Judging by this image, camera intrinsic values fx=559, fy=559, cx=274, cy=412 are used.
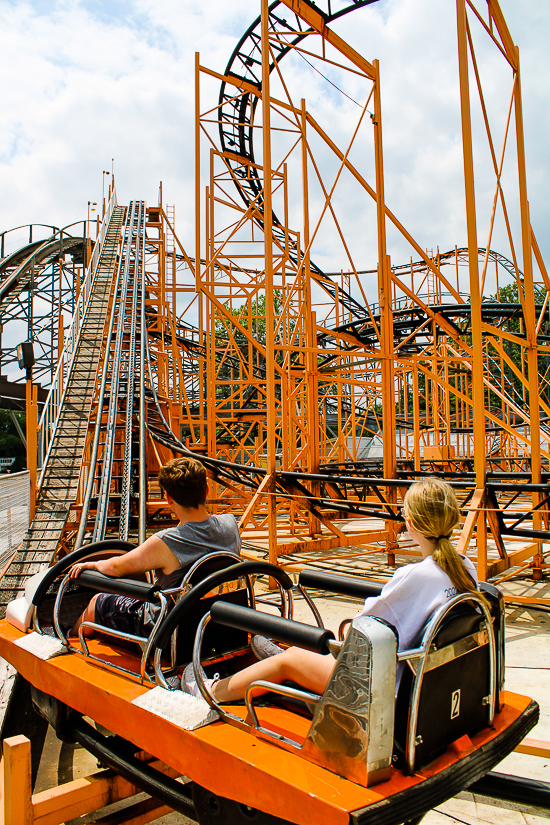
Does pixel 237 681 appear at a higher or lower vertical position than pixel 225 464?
lower

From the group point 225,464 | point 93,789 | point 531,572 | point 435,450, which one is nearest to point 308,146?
point 225,464

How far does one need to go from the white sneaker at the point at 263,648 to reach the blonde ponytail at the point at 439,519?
96 cm

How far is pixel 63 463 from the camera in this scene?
25.0 feet

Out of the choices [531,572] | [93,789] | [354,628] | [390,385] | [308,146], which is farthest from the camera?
[308,146]

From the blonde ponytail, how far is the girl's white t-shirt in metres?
0.05

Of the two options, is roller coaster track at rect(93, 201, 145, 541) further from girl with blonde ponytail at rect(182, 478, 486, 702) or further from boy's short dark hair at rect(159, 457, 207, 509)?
girl with blonde ponytail at rect(182, 478, 486, 702)

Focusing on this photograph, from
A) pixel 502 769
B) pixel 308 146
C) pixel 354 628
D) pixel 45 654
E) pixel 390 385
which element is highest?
pixel 308 146

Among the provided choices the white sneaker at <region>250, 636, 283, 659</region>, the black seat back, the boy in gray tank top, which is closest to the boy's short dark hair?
the boy in gray tank top

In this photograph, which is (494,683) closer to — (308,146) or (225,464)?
(225,464)

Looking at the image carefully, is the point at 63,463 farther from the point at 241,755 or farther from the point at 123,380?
the point at 241,755

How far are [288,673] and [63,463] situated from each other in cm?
634

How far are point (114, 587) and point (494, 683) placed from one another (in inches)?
61.0

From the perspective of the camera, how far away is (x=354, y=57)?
23.5ft

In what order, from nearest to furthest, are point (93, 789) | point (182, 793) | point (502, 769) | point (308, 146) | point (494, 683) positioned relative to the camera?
1. point (494, 683)
2. point (182, 793)
3. point (93, 789)
4. point (502, 769)
5. point (308, 146)
